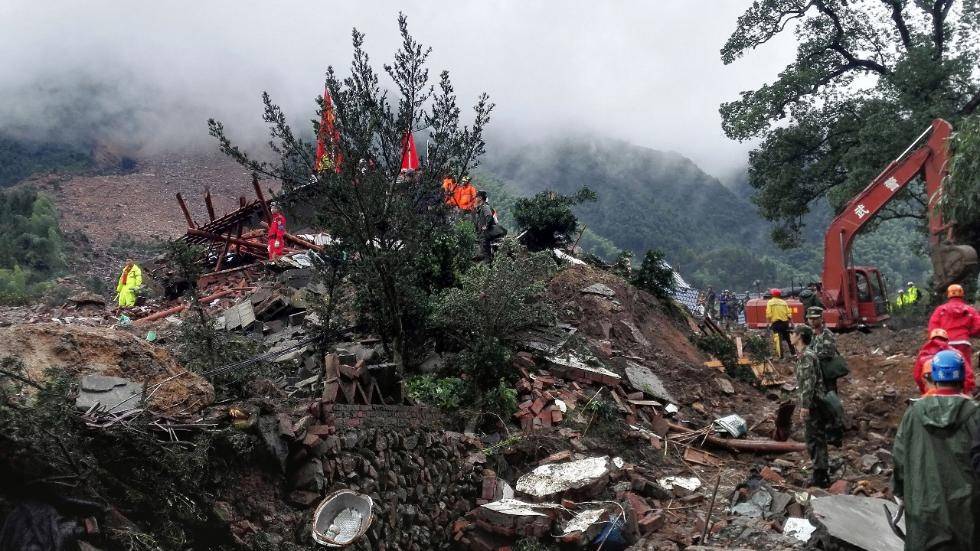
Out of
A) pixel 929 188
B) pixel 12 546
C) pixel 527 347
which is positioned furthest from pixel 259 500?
pixel 929 188

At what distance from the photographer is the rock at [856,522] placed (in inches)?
194

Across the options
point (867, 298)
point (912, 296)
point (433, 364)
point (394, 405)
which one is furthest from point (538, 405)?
point (912, 296)

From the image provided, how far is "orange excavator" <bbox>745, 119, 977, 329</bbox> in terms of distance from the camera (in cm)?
1188

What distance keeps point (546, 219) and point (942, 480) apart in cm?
1013

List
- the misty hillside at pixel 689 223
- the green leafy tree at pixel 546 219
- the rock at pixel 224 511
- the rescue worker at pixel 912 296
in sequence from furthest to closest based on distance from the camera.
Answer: the misty hillside at pixel 689 223 → the rescue worker at pixel 912 296 → the green leafy tree at pixel 546 219 → the rock at pixel 224 511

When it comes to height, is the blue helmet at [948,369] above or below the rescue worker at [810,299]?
above

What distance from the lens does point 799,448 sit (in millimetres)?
8297

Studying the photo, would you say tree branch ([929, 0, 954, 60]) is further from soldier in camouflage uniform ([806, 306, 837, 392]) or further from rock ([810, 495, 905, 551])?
rock ([810, 495, 905, 551])

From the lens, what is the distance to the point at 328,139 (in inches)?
310

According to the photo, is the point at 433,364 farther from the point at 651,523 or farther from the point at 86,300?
the point at 86,300

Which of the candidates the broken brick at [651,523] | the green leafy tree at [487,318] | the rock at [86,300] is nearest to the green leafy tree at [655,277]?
→ the green leafy tree at [487,318]

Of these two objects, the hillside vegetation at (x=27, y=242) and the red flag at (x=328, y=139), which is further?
the hillside vegetation at (x=27, y=242)

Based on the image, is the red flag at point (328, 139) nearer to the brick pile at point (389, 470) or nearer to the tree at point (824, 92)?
the brick pile at point (389, 470)

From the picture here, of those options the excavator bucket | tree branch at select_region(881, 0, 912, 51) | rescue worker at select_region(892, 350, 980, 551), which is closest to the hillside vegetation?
the excavator bucket
